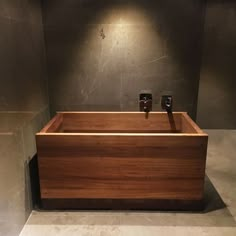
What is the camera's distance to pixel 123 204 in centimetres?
206

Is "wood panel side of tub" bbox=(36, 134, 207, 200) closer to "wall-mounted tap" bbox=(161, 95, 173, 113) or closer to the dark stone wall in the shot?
the dark stone wall

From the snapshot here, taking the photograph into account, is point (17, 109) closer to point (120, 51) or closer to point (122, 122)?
point (122, 122)

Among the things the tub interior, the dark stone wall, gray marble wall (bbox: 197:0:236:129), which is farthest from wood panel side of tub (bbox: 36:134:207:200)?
gray marble wall (bbox: 197:0:236:129)

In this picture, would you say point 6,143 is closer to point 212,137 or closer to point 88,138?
point 88,138

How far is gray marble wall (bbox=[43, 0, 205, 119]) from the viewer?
9.36 ft

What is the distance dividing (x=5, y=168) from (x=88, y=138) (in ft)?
2.02

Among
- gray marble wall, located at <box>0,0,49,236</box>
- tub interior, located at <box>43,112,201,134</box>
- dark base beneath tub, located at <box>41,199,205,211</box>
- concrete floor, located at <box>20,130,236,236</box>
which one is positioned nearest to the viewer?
gray marble wall, located at <box>0,0,49,236</box>

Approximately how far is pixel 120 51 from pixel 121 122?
0.89 meters

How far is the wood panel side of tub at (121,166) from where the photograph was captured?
1914 millimetres

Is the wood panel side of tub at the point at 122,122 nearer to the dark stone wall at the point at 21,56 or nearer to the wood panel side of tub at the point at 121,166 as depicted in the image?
the dark stone wall at the point at 21,56

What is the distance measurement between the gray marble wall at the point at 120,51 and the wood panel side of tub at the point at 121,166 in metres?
1.26

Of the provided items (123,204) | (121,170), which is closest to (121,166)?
(121,170)

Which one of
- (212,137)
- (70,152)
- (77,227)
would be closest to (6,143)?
(70,152)

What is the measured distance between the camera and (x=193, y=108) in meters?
3.16
